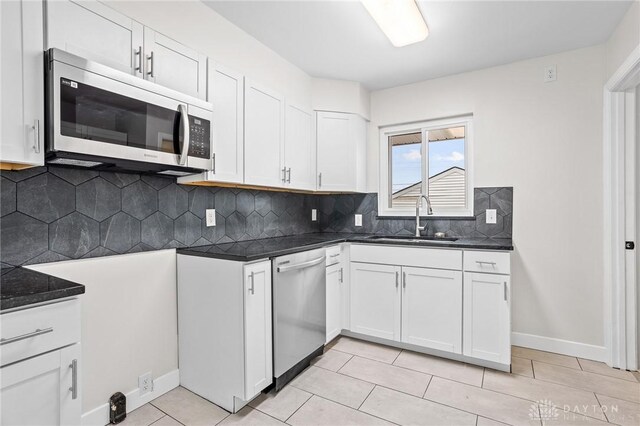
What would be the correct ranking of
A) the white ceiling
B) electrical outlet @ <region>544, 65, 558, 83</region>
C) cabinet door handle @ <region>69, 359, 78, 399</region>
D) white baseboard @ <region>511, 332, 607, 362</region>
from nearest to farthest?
cabinet door handle @ <region>69, 359, 78, 399</region>, the white ceiling, white baseboard @ <region>511, 332, 607, 362</region>, electrical outlet @ <region>544, 65, 558, 83</region>

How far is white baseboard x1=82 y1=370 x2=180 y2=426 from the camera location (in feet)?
5.38

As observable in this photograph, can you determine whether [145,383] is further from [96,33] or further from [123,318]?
[96,33]

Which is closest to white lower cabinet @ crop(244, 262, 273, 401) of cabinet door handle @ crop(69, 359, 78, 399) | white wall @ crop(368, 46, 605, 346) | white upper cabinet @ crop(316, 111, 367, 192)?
cabinet door handle @ crop(69, 359, 78, 399)

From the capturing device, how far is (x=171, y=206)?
6.86 feet

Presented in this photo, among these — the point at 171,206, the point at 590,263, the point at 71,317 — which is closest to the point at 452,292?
the point at 590,263

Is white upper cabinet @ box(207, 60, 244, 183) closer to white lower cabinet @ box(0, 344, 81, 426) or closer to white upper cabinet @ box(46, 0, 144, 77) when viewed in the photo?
white upper cabinet @ box(46, 0, 144, 77)

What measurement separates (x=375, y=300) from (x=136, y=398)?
1779mm

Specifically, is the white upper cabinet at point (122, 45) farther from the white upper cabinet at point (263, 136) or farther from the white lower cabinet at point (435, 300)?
the white lower cabinet at point (435, 300)

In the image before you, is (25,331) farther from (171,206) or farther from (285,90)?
(285,90)

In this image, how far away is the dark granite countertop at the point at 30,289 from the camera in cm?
96

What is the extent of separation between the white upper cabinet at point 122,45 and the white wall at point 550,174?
2385 mm

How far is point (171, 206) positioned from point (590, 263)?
10.3 ft

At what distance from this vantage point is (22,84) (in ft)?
3.97

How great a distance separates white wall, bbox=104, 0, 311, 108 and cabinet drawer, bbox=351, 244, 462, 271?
1.43m
